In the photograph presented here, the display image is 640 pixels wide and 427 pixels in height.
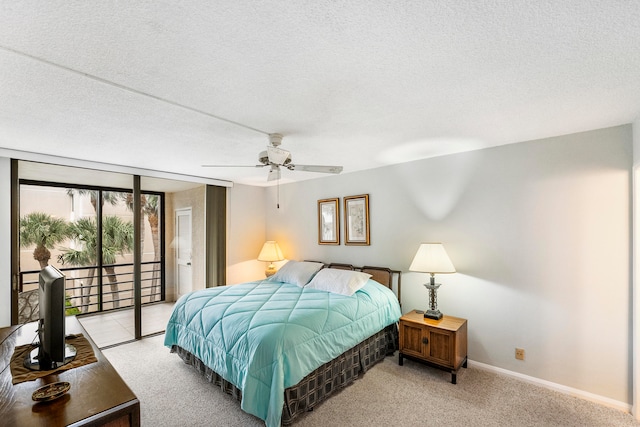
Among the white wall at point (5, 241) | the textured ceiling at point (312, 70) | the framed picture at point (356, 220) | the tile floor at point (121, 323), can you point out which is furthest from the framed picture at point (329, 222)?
the white wall at point (5, 241)

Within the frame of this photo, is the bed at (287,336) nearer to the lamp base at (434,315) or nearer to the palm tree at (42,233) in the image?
the lamp base at (434,315)

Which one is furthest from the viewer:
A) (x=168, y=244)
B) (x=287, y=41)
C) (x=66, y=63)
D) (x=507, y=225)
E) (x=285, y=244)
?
(x=285, y=244)

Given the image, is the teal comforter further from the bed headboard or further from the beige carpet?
the beige carpet

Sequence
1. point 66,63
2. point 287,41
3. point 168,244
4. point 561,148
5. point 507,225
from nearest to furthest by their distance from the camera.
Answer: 1. point 287,41
2. point 66,63
3. point 561,148
4. point 507,225
5. point 168,244

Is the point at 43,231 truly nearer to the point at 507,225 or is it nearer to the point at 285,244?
the point at 285,244

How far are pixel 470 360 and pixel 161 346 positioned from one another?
3768mm

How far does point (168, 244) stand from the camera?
4.54 m

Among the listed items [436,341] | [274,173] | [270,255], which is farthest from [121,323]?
[436,341]

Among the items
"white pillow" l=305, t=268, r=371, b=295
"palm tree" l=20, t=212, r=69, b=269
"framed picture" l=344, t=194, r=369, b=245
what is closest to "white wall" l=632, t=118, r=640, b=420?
"white pillow" l=305, t=268, r=371, b=295

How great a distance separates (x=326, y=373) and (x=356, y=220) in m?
2.24

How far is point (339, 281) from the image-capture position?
11.7 feet

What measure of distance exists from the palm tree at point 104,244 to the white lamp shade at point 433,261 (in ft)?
12.8

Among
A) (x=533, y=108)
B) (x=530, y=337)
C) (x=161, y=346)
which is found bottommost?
(x=161, y=346)

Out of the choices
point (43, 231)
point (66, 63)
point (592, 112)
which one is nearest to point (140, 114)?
point (66, 63)
